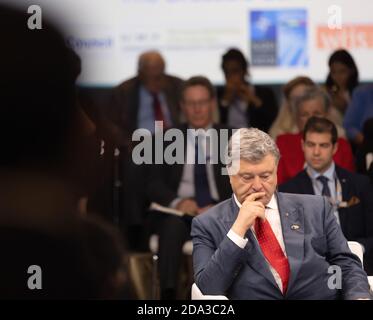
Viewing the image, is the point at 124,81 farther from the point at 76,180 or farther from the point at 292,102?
the point at 76,180

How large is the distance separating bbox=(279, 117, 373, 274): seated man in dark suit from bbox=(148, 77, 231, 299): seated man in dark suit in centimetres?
46

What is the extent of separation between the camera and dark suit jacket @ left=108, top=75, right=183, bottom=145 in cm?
396

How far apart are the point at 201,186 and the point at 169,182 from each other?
17 centimetres

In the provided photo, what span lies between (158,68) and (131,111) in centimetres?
28

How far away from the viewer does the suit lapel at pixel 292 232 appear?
2.01m

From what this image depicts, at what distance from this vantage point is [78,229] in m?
0.35

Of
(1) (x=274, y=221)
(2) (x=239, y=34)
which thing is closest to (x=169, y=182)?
(2) (x=239, y=34)

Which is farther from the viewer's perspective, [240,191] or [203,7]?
[203,7]

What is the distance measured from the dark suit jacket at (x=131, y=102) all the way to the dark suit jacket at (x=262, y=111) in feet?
0.84

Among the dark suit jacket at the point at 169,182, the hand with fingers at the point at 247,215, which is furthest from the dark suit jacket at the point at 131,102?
the hand with fingers at the point at 247,215

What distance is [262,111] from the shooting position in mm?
4043

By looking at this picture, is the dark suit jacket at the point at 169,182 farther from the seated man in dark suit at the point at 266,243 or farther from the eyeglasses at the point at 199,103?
the seated man in dark suit at the point at 266,243

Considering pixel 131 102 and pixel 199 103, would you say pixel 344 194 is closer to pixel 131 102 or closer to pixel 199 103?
pixel 199 103
